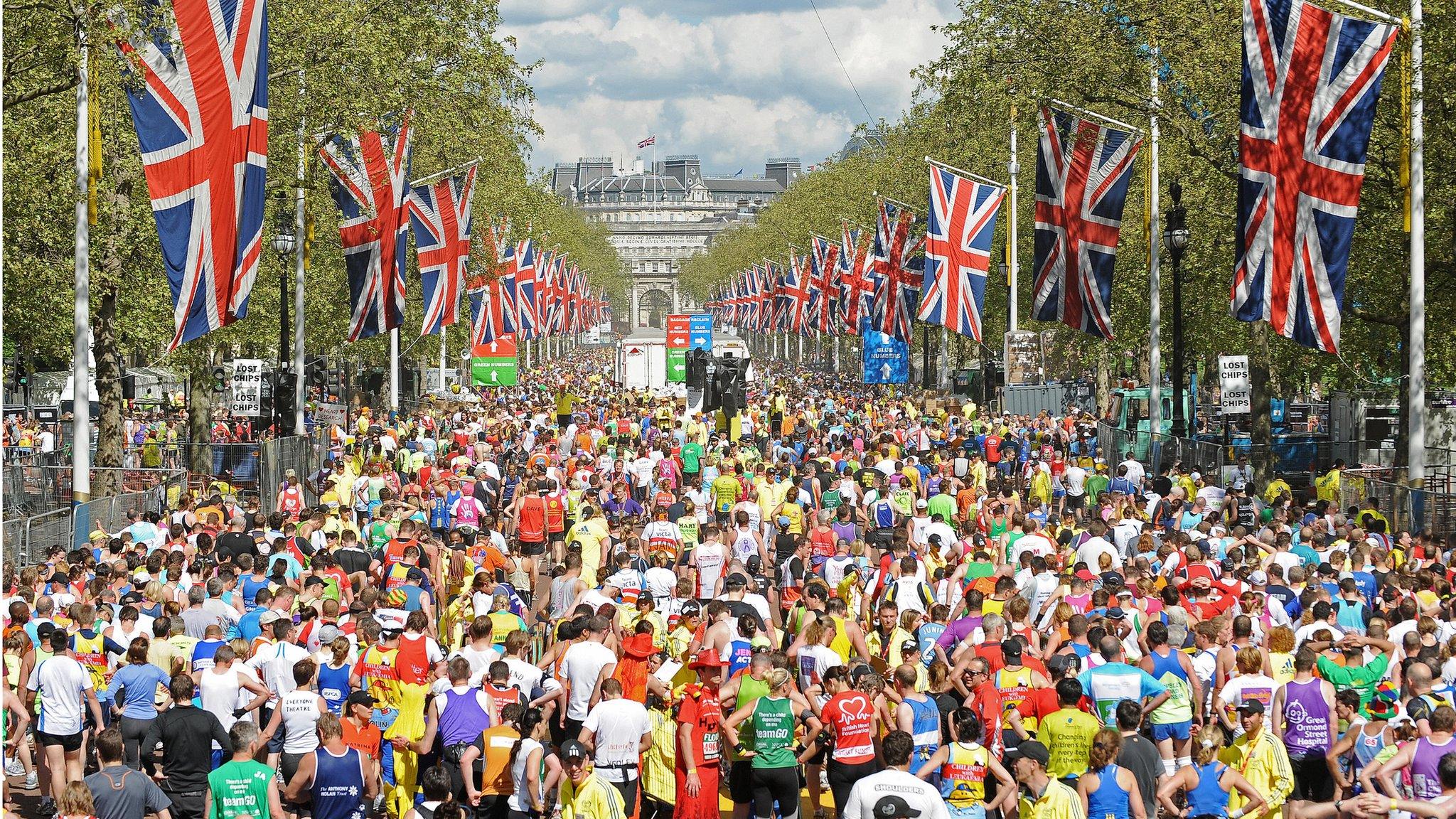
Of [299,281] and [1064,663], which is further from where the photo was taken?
[299,281]

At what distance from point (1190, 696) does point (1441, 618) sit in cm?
300

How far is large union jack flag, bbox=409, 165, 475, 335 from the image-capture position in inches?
1419

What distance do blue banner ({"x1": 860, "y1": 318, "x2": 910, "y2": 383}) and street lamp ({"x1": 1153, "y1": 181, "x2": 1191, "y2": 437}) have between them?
984 inches

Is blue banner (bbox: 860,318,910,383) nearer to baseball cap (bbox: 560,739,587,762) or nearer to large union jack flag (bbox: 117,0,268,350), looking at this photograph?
large union jack flag (bbox: 117,0,268,350)

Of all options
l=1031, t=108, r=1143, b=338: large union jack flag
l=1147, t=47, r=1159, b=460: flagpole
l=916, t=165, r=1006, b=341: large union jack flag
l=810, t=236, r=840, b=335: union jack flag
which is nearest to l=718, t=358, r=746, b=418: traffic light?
l=916, t=165, r=1006, b=341: large union jack flag

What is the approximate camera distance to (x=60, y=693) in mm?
11070

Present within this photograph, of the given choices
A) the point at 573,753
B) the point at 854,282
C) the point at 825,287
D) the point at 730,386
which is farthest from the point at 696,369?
the point at 573,753

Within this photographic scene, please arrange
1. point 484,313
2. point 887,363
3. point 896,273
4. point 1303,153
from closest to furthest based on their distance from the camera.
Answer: point 1303,153 < point 896,273 < point 484,313 < point 887,363

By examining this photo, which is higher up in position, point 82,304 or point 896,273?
point 896,273

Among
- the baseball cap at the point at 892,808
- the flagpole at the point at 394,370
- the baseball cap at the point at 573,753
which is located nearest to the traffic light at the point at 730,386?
the flagpole at the point at 394,370

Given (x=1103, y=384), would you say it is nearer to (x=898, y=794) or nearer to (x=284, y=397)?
(x=284, y=397)

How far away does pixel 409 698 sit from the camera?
10.8 metres

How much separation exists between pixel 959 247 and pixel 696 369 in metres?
11.8

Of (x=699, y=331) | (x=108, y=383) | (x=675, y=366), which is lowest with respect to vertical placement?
(x=108, y=383)
